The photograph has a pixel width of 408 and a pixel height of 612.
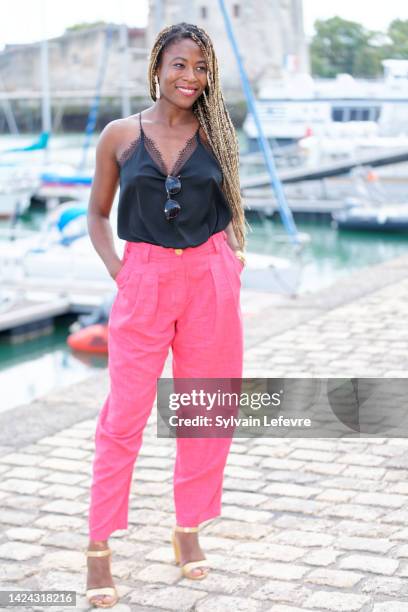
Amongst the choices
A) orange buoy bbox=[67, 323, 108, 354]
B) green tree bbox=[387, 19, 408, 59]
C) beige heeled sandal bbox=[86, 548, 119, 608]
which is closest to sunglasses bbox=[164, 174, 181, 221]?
beige heeled sandal bbox=[86, 548, 119, 608]

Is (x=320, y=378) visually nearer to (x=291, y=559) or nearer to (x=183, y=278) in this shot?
(x=291, y=559)

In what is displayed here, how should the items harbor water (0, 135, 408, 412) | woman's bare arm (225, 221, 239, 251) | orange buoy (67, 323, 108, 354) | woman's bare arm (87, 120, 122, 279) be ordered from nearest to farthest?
woman's bare arm (87, 120, 122, 279) → woman's bare arm (225, 221, 239, 251) → harbor water (0, 135, 408, 412) → orange buoy (67, 323, 108, 354)

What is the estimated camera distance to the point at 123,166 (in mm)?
3340

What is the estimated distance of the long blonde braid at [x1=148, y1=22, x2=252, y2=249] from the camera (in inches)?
131

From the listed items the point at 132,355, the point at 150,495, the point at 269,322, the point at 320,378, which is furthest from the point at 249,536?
the point at 269,322

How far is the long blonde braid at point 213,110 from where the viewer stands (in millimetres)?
3322

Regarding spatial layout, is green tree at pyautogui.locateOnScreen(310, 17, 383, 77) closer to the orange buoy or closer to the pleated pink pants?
the orange buoy

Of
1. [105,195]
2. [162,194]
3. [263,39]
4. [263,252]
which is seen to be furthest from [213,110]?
[263,39]

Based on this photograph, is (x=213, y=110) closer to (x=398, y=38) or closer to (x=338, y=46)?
(x=398, y=38)

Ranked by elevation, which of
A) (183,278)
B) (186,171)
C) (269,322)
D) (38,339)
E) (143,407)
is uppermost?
(186,171)

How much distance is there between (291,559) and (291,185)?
952 inches

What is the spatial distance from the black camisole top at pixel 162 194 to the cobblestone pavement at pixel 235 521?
109 cm

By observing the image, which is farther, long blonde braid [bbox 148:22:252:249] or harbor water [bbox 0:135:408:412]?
harbor water [bbox 0:135:408:412]

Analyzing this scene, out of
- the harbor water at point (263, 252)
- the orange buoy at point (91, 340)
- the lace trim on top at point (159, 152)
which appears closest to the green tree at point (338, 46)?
the harbor water at point (263, 252)
